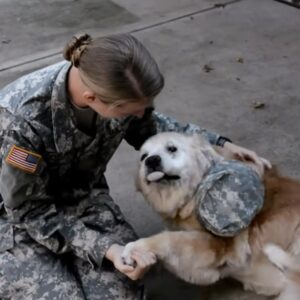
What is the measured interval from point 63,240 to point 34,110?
505 mm

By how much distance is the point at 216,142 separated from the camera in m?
2.82

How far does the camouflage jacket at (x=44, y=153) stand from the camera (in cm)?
233

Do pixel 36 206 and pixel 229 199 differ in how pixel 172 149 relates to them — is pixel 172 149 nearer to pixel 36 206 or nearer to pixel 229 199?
pixel 229 199

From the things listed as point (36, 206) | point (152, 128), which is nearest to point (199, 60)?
point (152, 128)

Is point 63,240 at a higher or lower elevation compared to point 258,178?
lower

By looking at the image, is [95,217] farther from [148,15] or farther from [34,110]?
[148,15]

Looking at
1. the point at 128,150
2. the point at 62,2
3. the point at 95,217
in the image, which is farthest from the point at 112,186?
the point at 62,2

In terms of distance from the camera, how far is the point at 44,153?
243 cm

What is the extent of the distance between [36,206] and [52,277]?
0.27m

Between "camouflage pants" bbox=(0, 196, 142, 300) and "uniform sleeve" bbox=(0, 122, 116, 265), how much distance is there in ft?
0.22

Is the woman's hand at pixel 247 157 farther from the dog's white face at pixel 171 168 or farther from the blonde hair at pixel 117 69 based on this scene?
the blonde hair at pixel 117 69

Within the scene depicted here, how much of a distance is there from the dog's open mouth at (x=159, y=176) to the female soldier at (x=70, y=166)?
217mm

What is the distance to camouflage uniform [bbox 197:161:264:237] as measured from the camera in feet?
7.98

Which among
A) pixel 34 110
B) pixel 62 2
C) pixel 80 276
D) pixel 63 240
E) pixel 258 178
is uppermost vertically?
pixel 34 110
